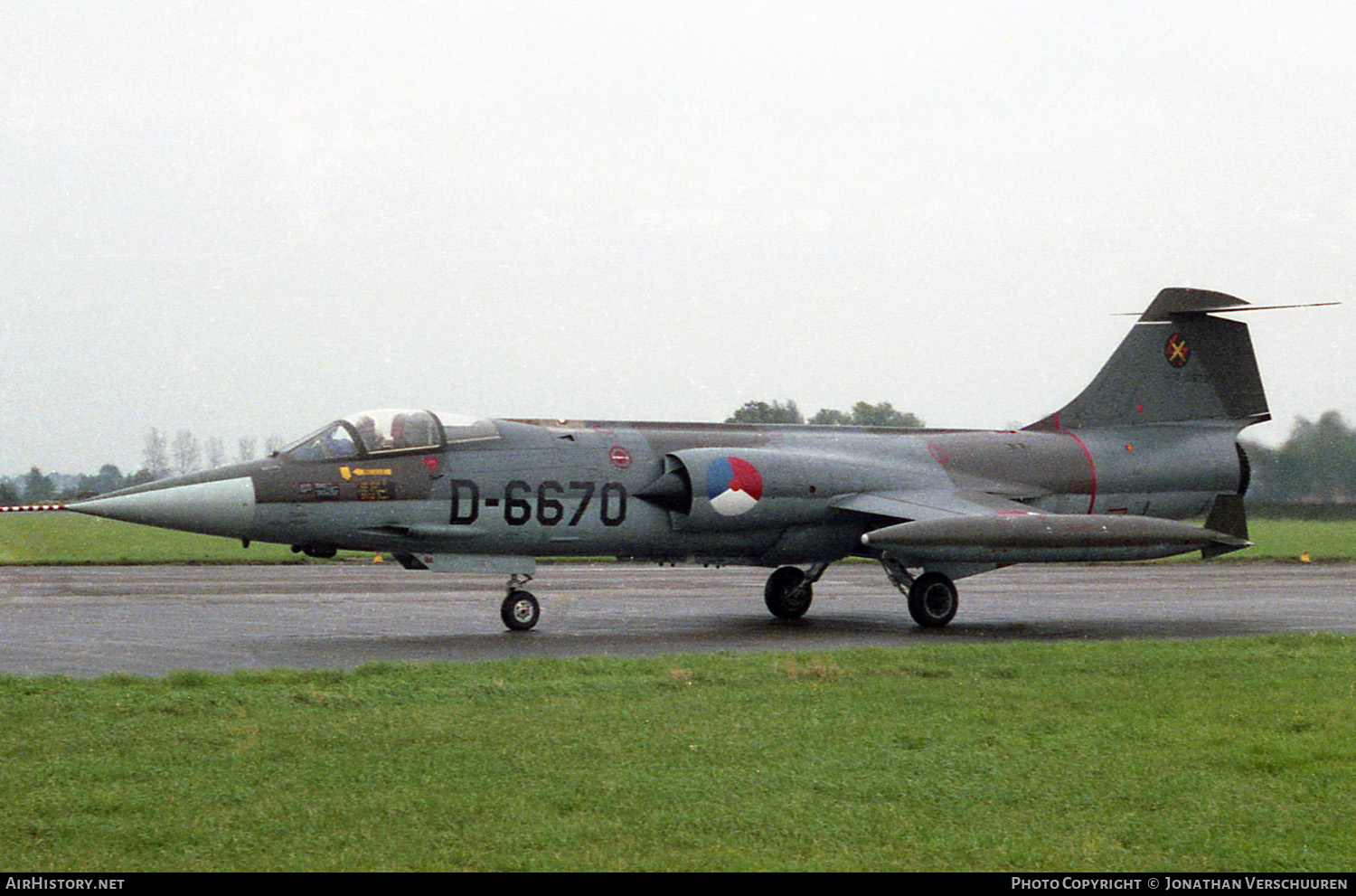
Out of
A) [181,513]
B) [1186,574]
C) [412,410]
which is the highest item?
[412,410]

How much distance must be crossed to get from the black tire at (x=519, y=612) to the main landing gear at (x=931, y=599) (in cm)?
456

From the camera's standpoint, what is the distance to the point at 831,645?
46.9ft

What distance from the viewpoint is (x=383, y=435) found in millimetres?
15555

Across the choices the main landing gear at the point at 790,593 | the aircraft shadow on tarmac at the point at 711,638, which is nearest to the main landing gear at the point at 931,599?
the aircraft shadow on tarmac at the point at 711,638

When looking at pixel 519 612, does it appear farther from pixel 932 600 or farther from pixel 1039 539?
pixel 1039 539

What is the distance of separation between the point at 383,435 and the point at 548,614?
13.0ft

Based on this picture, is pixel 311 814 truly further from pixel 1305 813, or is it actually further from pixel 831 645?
pixel 831 645

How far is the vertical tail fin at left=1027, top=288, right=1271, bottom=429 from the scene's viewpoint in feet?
66.4

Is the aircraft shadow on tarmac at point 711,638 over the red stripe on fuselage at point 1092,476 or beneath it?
beneath

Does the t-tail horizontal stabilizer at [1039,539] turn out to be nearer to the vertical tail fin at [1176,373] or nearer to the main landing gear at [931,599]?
the main landing gear at [931,599]

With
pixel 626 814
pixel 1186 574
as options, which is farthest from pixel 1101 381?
pixel 626 814

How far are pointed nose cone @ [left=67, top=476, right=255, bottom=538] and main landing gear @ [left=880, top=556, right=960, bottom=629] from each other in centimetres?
785

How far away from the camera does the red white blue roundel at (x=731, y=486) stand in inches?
659

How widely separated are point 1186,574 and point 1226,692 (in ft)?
66.9
